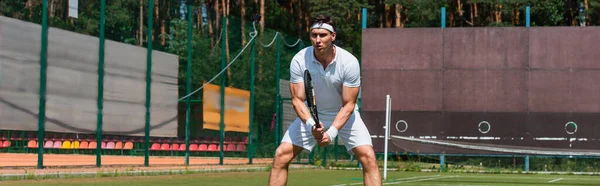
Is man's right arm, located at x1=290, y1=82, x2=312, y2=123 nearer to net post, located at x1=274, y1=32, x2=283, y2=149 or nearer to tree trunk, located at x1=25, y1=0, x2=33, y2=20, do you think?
tree trunk, located at x1=25, y1=0, x2=33, y2=20

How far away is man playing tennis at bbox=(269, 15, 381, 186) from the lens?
8.45 meters

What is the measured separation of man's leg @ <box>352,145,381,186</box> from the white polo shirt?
35 cm

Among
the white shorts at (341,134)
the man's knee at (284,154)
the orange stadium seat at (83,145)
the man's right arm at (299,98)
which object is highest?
the man's right arm at (299,98)

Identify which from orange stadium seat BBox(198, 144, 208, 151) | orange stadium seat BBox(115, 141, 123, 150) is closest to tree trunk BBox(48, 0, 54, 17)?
orange stadium seat BBox(115, 141, 123, 150)

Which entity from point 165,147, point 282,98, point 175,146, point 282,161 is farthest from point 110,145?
point 282,161

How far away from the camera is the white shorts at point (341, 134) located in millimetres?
8508

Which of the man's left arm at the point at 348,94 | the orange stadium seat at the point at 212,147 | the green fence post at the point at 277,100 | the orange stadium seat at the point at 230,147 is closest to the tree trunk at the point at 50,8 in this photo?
the orange stadium seat at the point at 212,147

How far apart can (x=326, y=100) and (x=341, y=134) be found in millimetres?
312

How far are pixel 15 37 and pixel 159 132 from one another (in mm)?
5286

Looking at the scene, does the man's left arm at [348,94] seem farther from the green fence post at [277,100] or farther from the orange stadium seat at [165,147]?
the green fence post at [277,100]

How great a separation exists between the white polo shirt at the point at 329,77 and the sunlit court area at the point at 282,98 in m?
11.9

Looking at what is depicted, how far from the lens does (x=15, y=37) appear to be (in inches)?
740

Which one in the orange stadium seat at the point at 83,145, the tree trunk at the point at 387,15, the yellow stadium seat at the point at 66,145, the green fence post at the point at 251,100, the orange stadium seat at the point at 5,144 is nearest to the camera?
the orange stadium seat at the point at 83,145

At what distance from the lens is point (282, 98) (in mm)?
28953
